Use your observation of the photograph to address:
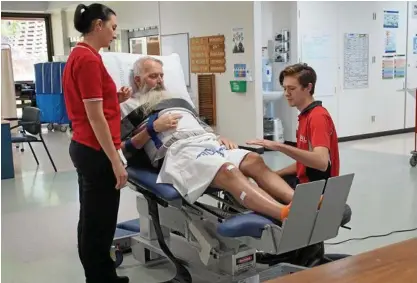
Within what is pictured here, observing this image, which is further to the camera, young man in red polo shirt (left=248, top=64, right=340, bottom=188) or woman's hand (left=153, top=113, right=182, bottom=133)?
woman's hand (left=153, top=113, right=182, bottom=133)

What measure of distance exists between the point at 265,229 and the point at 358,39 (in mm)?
6389

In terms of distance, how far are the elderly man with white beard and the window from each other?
10.8 meters

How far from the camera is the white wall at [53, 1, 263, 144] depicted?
6930mm

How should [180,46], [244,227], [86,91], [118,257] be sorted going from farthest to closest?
[180,46], [118,257], [86,91], [244,227]

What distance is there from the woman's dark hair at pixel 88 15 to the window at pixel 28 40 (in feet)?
36.6

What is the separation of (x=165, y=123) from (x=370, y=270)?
1814 millimetres

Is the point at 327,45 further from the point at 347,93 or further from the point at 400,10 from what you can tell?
the point at 400,10

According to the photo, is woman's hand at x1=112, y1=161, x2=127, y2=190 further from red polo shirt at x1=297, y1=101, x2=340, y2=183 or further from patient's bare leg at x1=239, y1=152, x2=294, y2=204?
red polo shirt at x1=297, y1=101, x2=340, y2=183

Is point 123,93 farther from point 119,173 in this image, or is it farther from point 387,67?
point 387,67

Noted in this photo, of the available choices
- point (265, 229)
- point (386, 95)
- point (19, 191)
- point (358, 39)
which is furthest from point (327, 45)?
point (265, 229)

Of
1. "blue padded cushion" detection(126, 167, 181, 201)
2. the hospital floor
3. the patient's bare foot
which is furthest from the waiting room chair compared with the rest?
the patient's bare foot

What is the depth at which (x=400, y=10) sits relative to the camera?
27.8ft

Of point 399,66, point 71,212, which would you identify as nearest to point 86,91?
point 71,212

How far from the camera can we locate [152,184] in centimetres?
274
